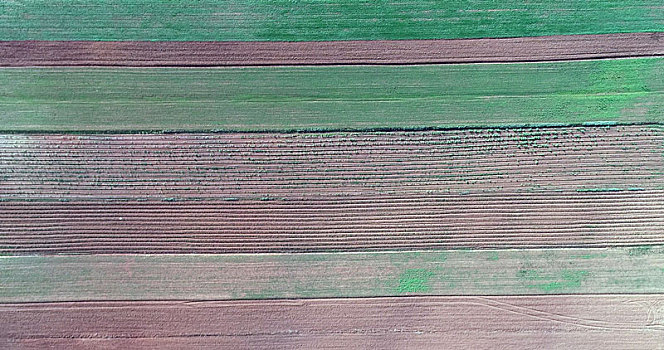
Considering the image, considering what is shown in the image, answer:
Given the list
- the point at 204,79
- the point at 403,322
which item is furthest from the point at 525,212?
the point at 204,79

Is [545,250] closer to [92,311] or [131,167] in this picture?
[131,167]

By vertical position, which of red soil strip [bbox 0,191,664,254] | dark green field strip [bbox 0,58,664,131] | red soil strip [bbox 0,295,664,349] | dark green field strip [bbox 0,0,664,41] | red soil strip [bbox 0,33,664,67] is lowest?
red soil strip [bbox 0,295,664,349]

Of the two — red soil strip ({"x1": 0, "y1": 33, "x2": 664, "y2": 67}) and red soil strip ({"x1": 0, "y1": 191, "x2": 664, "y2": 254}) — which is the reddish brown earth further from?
red soil strip ({"x1": 0, "y1": 33, "x2": 664, "y2": 67})

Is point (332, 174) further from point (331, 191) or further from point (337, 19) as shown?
point (337, 19)

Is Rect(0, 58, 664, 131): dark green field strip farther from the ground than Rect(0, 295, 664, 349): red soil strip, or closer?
farther from the ground

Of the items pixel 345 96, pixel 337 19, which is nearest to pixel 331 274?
pixel 345 96

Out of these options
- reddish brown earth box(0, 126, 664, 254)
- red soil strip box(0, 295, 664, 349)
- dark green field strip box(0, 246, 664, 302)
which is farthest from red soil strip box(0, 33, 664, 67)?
red soil strip box(0, 295, 664, 349)
